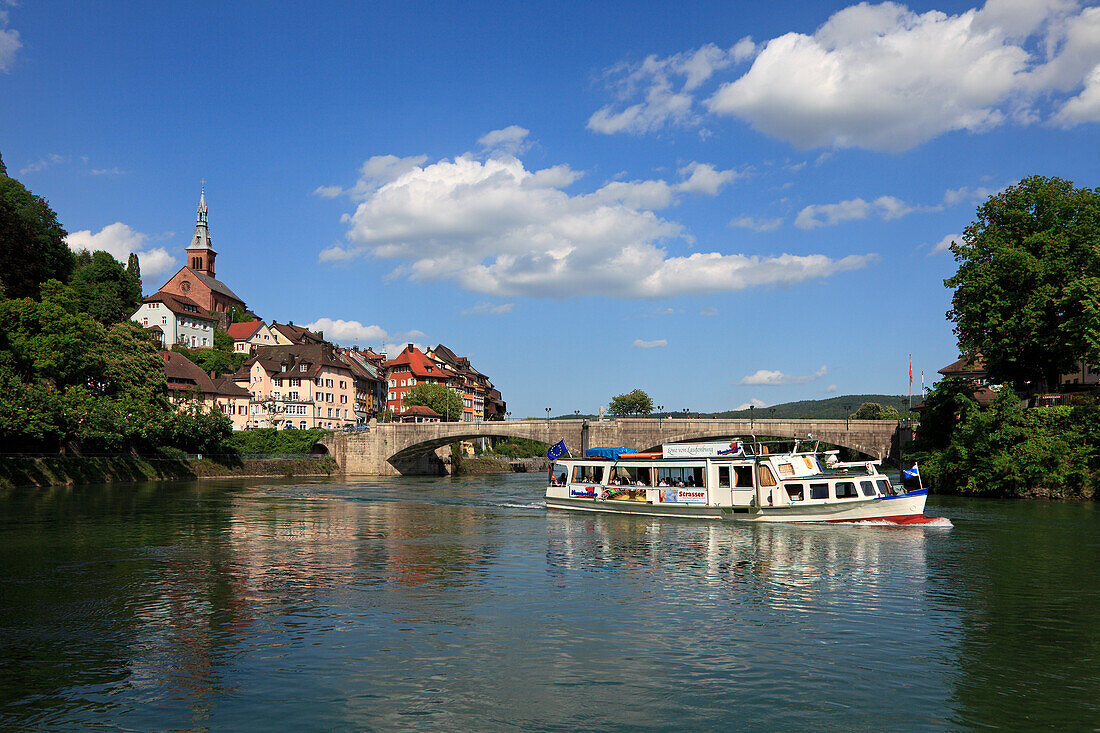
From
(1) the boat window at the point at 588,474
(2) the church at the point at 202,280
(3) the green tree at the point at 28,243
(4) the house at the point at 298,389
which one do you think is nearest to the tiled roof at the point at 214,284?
(2) the church at the point at 202,280

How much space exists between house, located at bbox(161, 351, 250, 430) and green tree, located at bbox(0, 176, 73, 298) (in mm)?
19722

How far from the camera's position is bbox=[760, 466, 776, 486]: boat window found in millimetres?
45469

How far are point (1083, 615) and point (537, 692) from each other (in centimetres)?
1508

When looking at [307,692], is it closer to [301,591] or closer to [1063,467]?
[301,591]

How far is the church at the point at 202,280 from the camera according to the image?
564 ft

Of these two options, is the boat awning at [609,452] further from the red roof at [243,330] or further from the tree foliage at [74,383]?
the red roof at [243,330]

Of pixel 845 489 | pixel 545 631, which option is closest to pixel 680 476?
pixel 845 489

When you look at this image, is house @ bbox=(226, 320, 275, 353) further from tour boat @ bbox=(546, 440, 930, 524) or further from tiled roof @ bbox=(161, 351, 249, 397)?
tour boat @ bbox=(546, 440, 930, 524)

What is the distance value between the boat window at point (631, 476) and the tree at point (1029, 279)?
30739 millimetres

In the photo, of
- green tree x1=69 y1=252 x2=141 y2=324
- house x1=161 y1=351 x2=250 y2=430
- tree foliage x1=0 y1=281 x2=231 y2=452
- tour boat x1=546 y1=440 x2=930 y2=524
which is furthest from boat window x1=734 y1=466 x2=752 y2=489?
green tree x1=69 y1=252 x2=141 y2=324

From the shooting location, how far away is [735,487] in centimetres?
4625

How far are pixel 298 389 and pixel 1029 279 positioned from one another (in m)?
108

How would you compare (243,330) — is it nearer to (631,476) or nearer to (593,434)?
(593,434)

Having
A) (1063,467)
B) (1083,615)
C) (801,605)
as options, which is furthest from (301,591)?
(1063,467)
